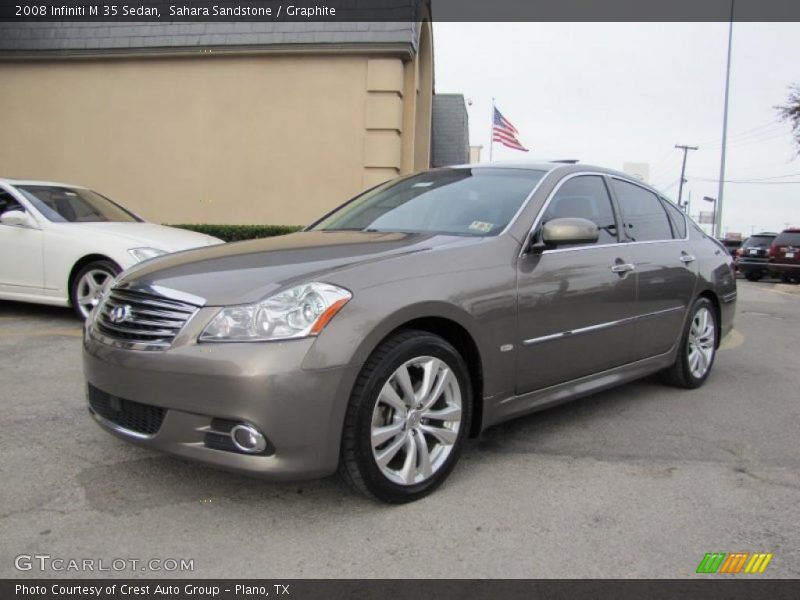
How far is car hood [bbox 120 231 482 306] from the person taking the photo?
9.17 ft

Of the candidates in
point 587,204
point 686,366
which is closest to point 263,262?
point 587,204

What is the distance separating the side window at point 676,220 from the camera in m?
5.01

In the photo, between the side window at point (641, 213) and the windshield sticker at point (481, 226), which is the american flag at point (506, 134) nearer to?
the side window at point (641, 213)

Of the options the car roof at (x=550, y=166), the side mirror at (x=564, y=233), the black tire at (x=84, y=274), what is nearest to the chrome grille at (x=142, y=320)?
the side mirror at (x=564, y=233)

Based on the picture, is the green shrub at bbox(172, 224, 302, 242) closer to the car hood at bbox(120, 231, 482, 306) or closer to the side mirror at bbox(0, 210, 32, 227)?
the side mirror at bbox(0, 210, 32, 227)

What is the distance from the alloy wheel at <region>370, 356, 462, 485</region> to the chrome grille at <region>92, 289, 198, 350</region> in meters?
0.89

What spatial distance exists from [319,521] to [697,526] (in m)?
1.58

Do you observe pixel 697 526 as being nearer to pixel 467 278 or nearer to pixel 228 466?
pixel 467 278

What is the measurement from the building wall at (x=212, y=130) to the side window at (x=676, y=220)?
6956 mm

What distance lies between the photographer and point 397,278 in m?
2.93

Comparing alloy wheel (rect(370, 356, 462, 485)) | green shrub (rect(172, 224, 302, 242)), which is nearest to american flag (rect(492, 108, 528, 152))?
green shrub (rect(172, 224, 302, 242))
